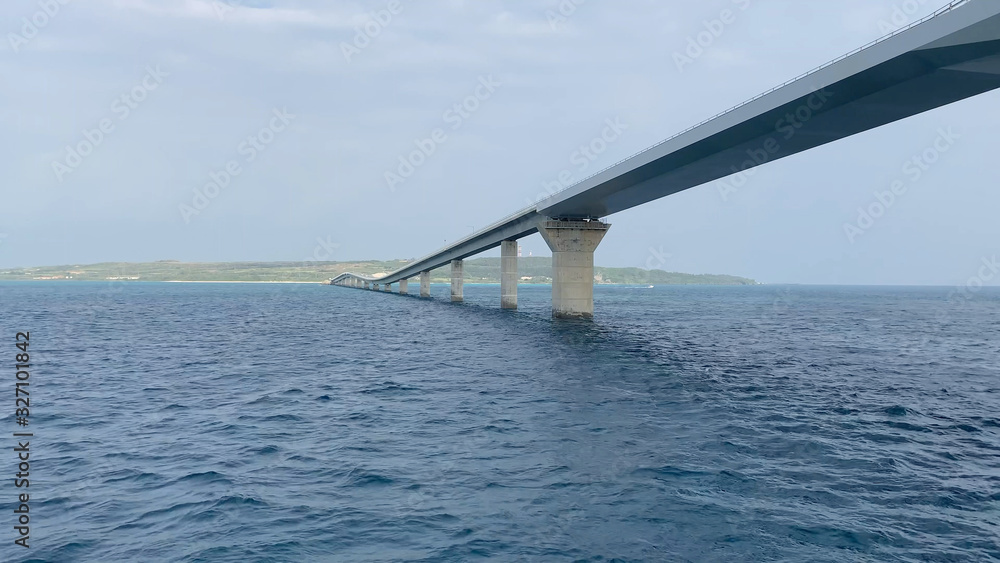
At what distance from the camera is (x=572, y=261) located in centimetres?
6719

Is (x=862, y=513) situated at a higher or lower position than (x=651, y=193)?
lower

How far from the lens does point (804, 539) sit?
1090 centimetres

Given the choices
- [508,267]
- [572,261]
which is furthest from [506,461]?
[508,267]

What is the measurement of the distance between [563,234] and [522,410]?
1868 inches

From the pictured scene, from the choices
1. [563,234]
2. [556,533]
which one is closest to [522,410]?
[556,533]

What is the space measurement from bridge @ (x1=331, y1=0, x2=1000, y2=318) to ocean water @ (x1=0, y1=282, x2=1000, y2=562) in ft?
44.7

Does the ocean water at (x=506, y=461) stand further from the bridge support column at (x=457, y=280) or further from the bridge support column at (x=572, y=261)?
the bridge support column at (x=457, y=280)

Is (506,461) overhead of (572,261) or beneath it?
beneath

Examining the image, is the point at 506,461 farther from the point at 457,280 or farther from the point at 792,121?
the point at 457,280

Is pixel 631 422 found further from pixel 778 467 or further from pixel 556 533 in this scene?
pixel 556 533

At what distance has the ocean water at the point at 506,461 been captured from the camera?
1087cm

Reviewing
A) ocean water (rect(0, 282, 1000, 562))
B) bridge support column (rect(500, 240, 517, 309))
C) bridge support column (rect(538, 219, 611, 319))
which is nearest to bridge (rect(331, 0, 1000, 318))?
bridge support column (rect(538, 219, 611, 319))

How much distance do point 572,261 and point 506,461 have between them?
52656 mm

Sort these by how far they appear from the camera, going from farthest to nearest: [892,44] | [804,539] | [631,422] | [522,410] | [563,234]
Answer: [563,234]
[892,44]
[522,410]
[631,422]
[804,539]
